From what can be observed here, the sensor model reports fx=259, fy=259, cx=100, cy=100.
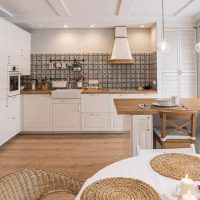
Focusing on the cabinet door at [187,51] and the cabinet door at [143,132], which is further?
the cabinet door at [187,51]

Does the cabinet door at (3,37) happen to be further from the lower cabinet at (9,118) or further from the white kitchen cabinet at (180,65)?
the white kitchen cabinet at (180,65)

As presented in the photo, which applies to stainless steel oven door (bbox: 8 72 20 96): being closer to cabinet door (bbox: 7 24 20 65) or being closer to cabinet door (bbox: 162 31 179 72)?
cabinet door (bbox: 7 24 20 65)

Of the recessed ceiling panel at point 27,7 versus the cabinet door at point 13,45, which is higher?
the recessed ceiling panel at point 27,7

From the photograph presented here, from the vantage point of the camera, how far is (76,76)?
597cm

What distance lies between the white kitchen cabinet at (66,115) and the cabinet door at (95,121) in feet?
0.41

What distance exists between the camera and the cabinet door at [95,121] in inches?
213

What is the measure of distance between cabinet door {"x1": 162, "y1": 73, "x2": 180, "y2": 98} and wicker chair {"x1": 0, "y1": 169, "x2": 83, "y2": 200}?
14.0 feet

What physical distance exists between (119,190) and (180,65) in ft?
15.4

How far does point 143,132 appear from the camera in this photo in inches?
115

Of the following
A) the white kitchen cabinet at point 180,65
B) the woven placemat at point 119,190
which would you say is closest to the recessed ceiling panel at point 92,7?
the white kitchen cabinet at point 180,65

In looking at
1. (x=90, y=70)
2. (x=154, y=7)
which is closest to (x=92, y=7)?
(x=154, y=7)

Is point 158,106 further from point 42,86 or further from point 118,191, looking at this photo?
point 42,86


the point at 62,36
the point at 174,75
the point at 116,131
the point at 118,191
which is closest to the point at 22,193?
the point at 118,191

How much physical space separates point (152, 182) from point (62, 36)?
17.0 feet
